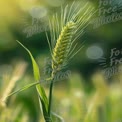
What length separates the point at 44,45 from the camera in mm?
3551

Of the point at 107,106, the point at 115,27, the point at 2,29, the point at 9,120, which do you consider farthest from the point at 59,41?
the point at 115,27

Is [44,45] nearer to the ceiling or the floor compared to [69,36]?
nearer to the floor

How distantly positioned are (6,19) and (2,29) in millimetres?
133

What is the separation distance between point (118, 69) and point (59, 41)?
0.43 m

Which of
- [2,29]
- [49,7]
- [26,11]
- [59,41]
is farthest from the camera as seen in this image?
[2,29]

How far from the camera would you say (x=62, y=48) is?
562 mm

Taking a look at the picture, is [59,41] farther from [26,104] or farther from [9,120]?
[26,104]

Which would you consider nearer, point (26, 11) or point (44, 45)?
point (26, 11)

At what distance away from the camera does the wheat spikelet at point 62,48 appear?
→ 0.56 meters

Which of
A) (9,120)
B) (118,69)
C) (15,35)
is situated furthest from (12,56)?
(9,120)

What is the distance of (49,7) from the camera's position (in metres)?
2.89

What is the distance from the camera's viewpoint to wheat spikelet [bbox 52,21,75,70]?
556mm

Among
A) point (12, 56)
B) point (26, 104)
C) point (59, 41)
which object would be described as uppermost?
point (59, 41)

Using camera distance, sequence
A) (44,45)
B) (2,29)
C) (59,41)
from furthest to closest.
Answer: (44,45), (2,29), (59,41)
